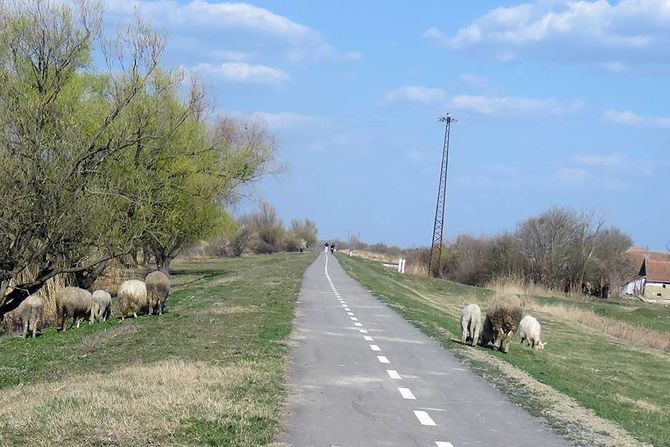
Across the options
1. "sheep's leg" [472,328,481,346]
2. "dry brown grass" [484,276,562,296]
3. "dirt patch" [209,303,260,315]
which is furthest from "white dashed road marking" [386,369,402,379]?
"dry brown grass" [484,276,562,296]

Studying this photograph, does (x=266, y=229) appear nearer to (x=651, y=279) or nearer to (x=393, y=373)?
(x=651, y=279)

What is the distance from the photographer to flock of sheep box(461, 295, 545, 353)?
800 inches

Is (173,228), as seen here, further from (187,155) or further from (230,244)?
(230,244)

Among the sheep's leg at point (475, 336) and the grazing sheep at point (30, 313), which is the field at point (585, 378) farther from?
the grazing sheep at point (30, 313)

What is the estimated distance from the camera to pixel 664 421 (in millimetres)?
14461

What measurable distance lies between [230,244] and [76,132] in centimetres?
8381

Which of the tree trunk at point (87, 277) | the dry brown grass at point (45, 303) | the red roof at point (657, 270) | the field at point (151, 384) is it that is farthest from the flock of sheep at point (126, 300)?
the red roof at point (657, 270)

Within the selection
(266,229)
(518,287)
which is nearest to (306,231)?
(266,229)

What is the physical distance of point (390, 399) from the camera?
1168 cm

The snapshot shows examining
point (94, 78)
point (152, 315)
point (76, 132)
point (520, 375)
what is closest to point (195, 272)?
point (94, 78)

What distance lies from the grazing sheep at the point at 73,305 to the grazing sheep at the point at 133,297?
4.25ft

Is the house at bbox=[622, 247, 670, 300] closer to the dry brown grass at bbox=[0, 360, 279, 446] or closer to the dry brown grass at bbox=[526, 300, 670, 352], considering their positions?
the dry brown grass at bbox=[526, 300, 670, 352]

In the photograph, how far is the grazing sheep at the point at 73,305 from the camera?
2659 centimetres

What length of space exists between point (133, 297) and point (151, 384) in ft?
53.0
